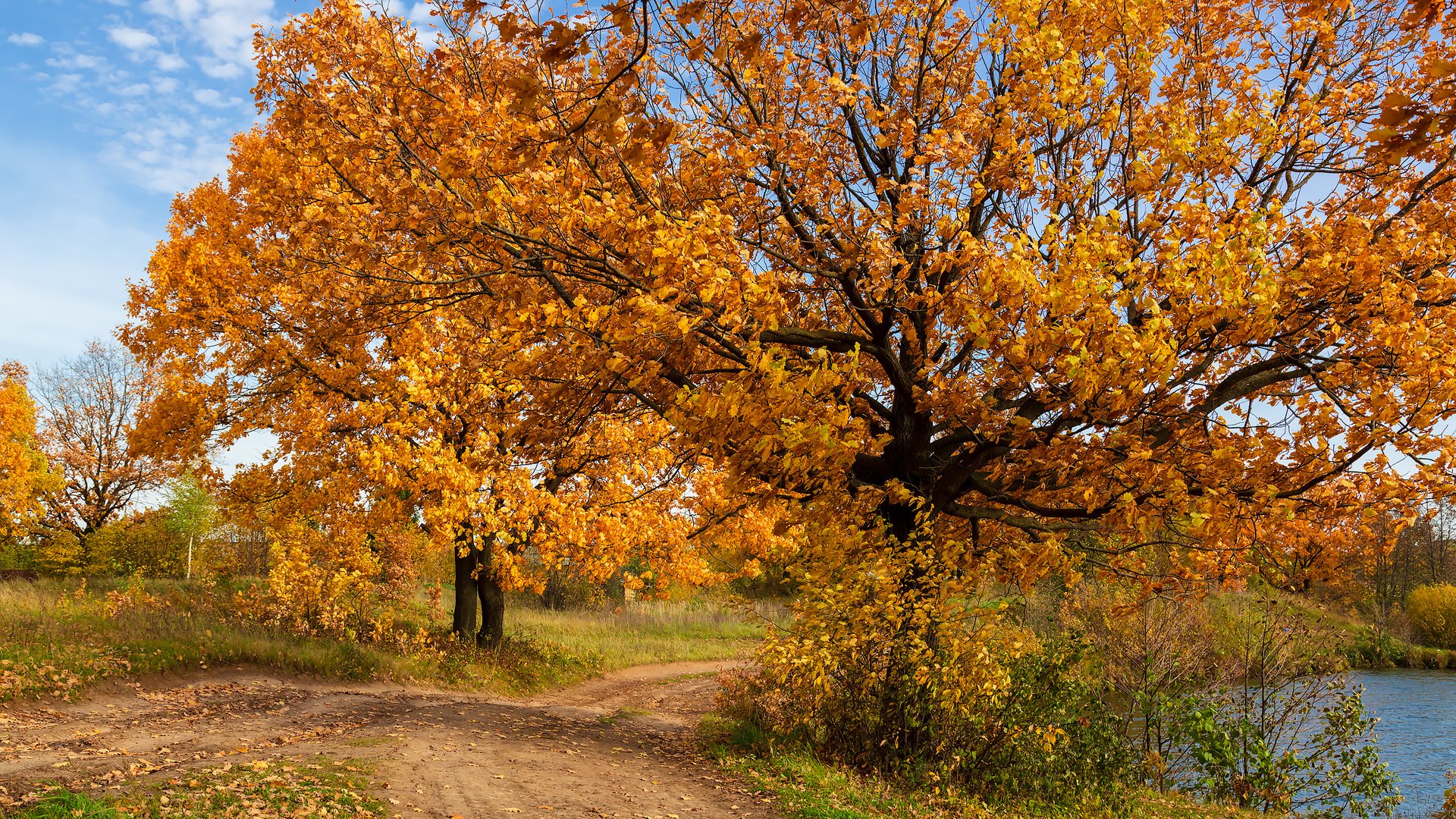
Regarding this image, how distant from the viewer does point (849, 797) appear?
6996 mm

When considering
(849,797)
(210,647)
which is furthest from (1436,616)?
(210,647)

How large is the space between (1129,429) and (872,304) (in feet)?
8.36

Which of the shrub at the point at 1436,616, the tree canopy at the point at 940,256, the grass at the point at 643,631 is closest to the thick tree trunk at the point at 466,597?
the grass at the point at 643,631

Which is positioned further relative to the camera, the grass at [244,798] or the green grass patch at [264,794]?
the green grass patch at [264,794]

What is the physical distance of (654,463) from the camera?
582 inches

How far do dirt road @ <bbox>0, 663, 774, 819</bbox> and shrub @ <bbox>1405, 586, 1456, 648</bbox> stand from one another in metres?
30.4

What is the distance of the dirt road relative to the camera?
6516 mm

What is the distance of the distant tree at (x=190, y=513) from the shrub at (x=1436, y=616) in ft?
134

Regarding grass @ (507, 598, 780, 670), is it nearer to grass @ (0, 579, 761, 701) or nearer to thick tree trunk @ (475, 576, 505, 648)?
grass @ (0, 579, 761, 701)

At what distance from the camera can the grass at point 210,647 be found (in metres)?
10.5

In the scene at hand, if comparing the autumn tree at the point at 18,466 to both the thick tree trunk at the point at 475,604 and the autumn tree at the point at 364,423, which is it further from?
the thick tree trunk at the point at 475,604

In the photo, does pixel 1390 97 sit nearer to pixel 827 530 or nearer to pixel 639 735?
pixel 827 530

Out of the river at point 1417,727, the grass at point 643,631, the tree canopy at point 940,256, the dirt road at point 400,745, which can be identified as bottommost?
the river at point 1417,727

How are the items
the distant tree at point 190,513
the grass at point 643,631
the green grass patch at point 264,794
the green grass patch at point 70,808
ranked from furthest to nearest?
1. the distant tree at point 190,513
2. the grass at point 643,631
3. the green grass patch at point 264,794
4. the green grass patch at point 70,808
